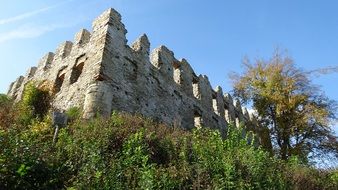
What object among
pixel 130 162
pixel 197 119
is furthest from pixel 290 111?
pixel 130 162

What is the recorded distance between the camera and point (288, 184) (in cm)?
891

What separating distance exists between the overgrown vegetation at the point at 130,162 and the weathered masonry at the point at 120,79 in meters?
2.32

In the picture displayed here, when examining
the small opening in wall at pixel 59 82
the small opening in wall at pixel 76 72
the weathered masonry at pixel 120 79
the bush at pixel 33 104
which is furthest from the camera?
the small opening in wall at pixel 59 82

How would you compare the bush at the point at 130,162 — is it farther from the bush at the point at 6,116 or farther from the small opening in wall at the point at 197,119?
the small opening in wall at the point at 197,119

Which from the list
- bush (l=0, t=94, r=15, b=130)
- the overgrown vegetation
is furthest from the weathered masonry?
the overgrown vegetation

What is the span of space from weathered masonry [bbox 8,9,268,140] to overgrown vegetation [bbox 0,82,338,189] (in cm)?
232

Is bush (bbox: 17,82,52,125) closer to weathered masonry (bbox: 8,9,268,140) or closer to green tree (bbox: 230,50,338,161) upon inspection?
weathered masonry (bbox: 8,9,268,140)

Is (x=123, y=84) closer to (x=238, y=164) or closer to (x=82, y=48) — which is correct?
(x=82, y=48)

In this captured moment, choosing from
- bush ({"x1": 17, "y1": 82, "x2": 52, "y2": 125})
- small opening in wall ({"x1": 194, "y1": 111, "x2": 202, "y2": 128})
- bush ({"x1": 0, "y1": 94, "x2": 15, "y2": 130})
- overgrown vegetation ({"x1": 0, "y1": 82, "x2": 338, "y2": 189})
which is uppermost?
small opening in wall ({"x1": 194, "y1": 111, "x2": 202, "y2": 128})

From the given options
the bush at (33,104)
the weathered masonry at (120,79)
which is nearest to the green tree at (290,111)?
the weathered masonry at (120,79)

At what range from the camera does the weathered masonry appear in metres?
12.7

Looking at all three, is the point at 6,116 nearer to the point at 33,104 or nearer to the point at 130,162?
the point at 33,104

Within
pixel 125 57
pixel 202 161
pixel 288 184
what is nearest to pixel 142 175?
pixel 202 161

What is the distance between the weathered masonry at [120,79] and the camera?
12.7 m
